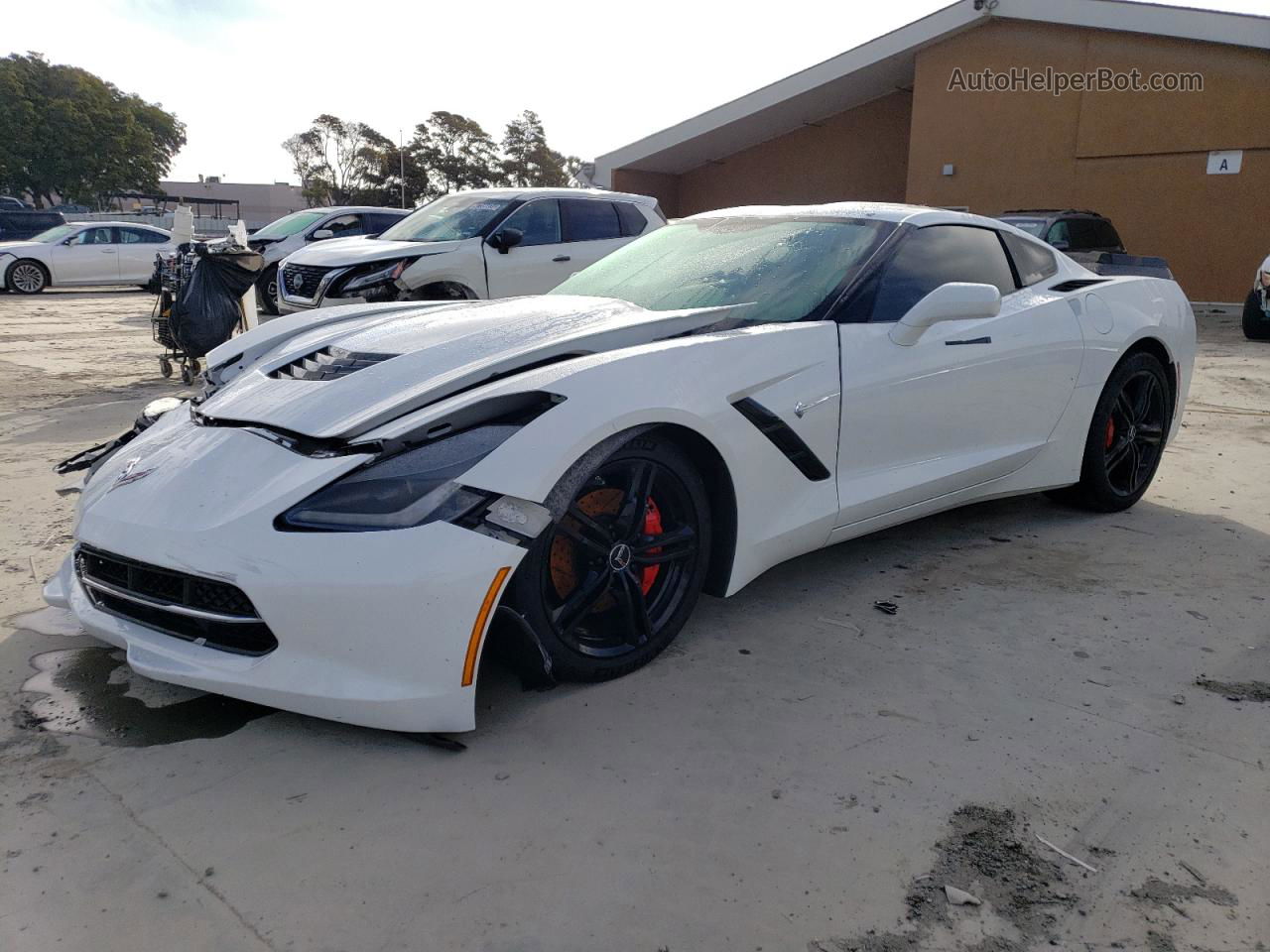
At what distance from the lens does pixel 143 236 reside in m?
17.3

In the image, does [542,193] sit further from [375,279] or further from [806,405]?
[806,405]

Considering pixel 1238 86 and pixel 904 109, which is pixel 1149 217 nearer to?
pixel 1238 86

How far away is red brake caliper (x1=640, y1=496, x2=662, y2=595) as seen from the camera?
9.20 feet

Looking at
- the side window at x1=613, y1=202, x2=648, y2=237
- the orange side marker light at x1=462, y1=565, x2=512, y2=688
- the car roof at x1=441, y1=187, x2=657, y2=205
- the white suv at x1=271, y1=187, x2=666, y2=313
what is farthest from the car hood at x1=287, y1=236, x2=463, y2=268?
the orange side marker light at x1=462, y1=565, x2=512, y2=688

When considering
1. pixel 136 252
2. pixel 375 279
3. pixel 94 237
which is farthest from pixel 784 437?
pixel 94 237

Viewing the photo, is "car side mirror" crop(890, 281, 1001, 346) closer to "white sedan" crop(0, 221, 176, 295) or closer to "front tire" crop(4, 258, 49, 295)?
"white sedan" crop(0, 221, 176, 295)

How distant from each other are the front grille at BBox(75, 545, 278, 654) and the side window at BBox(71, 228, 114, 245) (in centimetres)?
1679

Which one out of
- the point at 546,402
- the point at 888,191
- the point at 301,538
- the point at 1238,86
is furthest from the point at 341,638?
the point at 888,191

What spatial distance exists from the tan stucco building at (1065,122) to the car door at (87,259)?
10196 mm

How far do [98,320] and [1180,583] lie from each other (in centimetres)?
1287

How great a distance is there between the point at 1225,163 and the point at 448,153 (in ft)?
138

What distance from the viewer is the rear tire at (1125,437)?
4340 mm

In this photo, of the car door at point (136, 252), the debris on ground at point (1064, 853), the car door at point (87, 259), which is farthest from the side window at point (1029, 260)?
the car door at point (87, 259)

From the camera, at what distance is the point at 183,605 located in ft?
7.83
